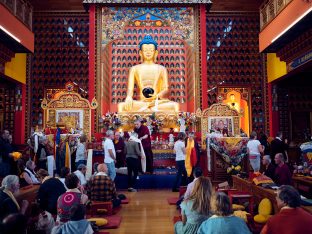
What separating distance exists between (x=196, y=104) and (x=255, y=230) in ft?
24.7

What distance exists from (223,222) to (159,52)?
1153cm

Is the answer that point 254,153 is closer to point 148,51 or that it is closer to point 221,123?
point 221,123

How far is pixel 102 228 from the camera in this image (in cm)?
447

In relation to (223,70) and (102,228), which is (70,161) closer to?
(102,228)

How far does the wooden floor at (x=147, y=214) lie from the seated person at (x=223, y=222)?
1.77 meters

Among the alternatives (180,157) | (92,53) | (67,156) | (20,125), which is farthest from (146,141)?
(20,125)

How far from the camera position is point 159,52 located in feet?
44.9

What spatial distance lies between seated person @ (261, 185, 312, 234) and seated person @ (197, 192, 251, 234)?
0.62ft

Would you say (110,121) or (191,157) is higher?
(110,121)

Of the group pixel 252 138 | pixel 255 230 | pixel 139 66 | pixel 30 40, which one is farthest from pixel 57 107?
pixel 255 230

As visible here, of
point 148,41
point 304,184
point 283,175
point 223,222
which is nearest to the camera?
point 223,222

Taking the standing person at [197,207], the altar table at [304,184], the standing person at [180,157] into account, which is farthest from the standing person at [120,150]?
the standing person at [197,207]

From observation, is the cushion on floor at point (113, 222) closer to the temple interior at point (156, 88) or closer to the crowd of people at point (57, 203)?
the crowd of people at point (57, 203)

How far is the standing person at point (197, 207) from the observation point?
3.33m
